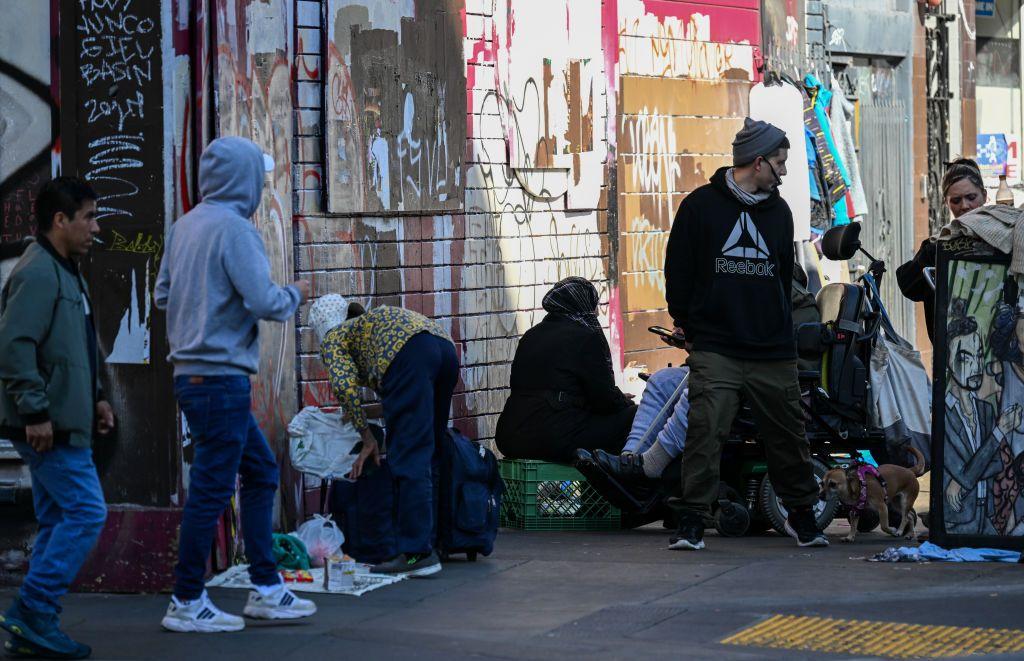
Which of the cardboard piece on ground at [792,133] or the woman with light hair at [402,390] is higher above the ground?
the cardboard piece on ground at [792,133]

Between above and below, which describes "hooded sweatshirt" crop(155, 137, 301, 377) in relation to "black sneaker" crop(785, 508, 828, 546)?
above

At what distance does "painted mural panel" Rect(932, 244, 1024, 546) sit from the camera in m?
7.86

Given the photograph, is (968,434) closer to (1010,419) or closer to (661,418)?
(1010,419)

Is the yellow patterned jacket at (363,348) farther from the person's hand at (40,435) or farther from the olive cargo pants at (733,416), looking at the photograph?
the person's hand at (40,435)

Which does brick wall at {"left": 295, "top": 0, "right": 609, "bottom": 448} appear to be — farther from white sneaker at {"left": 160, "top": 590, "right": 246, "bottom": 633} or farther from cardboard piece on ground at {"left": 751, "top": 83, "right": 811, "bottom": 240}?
white sneaker at {"left": 160, "top": 590, "right": 246, "bottom": 633}

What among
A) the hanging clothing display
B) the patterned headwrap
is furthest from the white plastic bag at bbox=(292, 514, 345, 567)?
the hanging clothing display

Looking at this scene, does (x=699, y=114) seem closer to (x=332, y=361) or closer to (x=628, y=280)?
(x=628, y=280)

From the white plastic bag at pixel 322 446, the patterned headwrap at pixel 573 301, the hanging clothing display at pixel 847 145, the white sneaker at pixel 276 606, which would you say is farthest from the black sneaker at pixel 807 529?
the hanging clothing display at pixel 847 145

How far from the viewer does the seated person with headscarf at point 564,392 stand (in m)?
9.51

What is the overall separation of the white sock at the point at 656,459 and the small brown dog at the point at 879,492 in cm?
82

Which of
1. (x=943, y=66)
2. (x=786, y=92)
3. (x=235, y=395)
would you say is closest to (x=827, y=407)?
(x=235, y=395)

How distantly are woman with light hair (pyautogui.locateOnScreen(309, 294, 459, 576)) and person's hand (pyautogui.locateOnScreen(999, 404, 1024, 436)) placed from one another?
Result: 2520 millimetres

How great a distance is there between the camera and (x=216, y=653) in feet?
20.2

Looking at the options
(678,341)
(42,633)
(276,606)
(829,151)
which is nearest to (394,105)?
(678,341)
